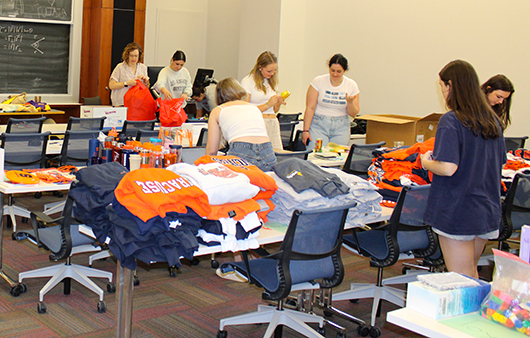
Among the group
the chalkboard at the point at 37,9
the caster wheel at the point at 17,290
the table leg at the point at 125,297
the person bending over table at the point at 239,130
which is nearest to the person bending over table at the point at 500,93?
the person bending over table at the point at 239,130

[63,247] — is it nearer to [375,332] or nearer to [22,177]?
[22,177]

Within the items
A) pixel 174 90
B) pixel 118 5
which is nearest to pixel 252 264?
pixel 174 90

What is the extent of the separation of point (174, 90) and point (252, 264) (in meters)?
3.98

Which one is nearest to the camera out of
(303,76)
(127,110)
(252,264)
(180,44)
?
(252,264)

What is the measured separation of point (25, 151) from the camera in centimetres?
462

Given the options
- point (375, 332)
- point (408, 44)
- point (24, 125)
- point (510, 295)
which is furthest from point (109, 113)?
point (408, 44)

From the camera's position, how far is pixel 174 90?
6.54 meters

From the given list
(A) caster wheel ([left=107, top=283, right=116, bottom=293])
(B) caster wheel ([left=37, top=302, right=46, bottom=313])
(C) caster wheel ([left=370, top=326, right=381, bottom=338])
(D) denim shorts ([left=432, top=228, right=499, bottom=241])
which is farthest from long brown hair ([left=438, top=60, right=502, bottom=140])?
(B) caster wheel ([left=37, top=302, right=46, bottom=313])

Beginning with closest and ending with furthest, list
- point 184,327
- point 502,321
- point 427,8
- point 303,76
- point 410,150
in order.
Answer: point 502,321 < point 184,327 < point 410,150 < point 427,8 < point 303,76

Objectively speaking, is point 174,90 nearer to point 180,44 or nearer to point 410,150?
point 410,150

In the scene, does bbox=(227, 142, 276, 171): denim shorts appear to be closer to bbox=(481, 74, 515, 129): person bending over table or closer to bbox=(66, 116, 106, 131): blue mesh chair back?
bbox=(481, 74, 515, 129): person bending over table

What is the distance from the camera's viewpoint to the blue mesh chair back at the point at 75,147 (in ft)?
15.5

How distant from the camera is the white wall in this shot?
273 inches

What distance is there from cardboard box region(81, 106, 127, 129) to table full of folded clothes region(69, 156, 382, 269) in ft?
8.49
